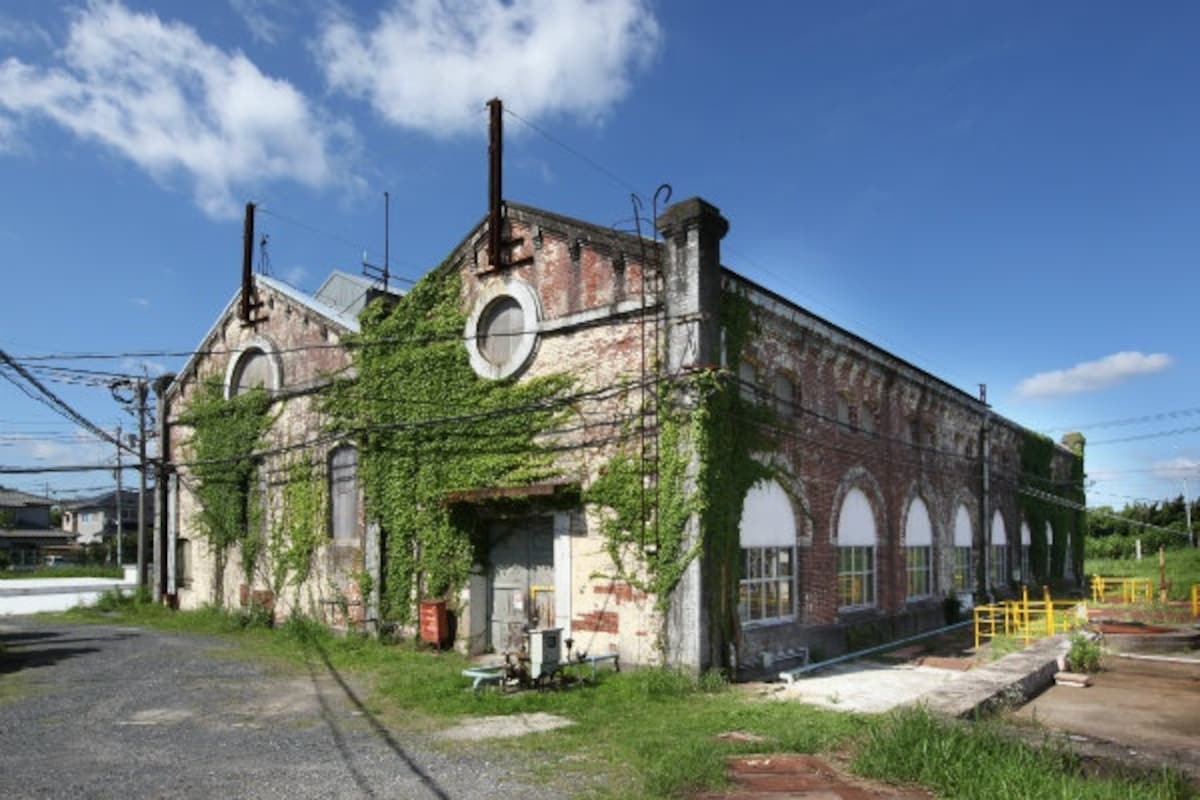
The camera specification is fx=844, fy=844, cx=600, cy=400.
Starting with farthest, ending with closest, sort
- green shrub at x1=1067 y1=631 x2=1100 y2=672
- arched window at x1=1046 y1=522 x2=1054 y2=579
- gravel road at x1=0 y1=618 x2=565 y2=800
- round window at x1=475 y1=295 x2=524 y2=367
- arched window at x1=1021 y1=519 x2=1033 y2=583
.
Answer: arched window at x1=1046 y1=522 x2=1054 y2=579 < arched window at x1=1021 y1=519 x2=1033 y2=583 < round window at x1=475 y1=295 x2=524 y2=367 < green shrub at x1=1067 y1=631 x2=1100 y2=672 < gravel road at x1=0 y1=618 x2=565 y2=800

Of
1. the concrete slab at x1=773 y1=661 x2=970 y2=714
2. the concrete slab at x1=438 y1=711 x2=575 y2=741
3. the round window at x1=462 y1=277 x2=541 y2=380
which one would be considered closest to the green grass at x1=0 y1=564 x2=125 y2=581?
the round window at x1=462 y1=277 x2=541 y2=380

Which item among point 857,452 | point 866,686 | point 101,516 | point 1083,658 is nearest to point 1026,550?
point 857,452

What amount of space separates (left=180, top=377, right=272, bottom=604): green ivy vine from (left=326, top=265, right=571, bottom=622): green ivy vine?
4412 mm

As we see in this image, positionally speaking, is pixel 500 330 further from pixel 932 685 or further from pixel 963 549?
pixel 963 549

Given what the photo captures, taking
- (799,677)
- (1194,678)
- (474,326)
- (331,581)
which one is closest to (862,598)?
(799,677)

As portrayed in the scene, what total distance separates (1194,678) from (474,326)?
1287cm

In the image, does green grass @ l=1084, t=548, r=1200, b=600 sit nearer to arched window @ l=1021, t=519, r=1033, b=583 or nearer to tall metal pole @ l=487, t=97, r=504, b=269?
arched window @ l=1021, t=519, r=1033, b=583

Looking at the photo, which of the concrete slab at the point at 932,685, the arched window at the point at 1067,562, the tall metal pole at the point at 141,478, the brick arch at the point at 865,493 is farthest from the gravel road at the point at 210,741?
the arched window at the point at 1067,562

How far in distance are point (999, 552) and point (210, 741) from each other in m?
25.1

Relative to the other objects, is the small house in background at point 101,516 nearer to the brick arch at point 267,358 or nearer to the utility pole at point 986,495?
the brick arch at point 267,358

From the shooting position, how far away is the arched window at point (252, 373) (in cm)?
2162

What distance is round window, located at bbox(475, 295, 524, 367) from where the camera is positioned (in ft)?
51.6

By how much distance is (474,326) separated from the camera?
16250 mm

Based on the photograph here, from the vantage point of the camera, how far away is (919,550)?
21.7m
